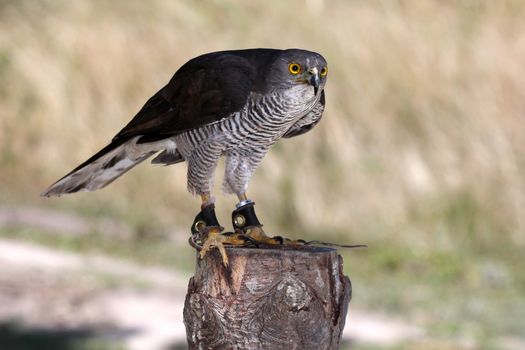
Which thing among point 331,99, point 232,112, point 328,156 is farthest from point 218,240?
point 331,99

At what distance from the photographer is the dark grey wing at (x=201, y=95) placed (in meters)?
3.98

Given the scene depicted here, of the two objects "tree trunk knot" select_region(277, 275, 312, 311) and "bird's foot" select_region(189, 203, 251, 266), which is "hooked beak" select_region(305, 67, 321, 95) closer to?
"bird's foot" select_region(189, 203, 251, 266)

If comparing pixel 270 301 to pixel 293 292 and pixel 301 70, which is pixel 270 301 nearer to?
pixel 293 292

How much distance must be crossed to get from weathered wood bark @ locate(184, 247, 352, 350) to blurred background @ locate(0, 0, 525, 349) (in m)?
4.59

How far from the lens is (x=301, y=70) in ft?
12.8

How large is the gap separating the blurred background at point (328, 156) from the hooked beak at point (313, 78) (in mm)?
4424

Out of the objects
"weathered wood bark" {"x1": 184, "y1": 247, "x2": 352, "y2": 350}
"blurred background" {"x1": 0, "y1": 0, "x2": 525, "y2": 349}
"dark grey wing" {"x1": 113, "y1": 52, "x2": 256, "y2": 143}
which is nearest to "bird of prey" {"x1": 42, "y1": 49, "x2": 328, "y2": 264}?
"dark grey wing" {"x1": 113, "y1": 52, "x2": 256, "y2": 143}

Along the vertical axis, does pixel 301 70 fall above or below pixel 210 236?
above

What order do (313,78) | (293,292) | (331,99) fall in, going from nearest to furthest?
1. (293,292)
2. (313,78)
3. (331,99)

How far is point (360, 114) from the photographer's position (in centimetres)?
1170

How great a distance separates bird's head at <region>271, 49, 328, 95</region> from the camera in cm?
389

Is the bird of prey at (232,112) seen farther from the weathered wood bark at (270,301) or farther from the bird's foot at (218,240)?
the weathered wood bark at (270,301)

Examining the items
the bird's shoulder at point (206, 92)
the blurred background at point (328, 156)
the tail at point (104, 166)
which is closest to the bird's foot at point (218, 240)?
the bird's shoulder at point (206, 92)

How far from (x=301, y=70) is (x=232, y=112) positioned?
320 mm
